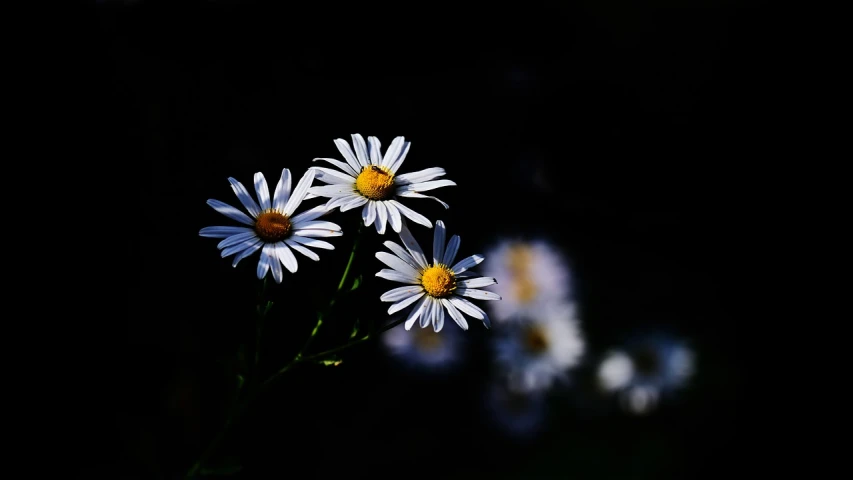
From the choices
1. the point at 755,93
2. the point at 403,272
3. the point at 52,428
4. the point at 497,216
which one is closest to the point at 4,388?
the point at 52,428

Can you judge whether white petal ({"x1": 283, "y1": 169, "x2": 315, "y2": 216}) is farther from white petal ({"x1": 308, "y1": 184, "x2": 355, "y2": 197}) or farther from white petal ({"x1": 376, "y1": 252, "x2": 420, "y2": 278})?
white petal ({"x1": 376, "y1": 252, "x2": 420, "y2": 278})

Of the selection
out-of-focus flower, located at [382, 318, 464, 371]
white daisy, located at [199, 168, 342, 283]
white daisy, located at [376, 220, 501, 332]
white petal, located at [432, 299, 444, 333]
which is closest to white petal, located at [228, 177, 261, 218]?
white daisy, located at [199, 168, 342, 283]

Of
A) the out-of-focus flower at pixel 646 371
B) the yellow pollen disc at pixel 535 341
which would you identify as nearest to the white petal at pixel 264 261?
the yellow pollen disc at pixel 535 341

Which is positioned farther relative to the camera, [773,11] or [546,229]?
[773,11]

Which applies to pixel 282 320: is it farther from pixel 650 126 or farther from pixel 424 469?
pixel 650 126

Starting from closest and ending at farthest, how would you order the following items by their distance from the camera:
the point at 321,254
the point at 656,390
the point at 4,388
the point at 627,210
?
the point at 4,388
the point at 321,254
the point at 656,390
the point at 627,210

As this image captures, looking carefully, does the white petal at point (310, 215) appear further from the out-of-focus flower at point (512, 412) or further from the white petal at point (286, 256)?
the out-of-focus flower at point (512, 412)

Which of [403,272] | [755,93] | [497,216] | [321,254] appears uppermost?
[755,93]
